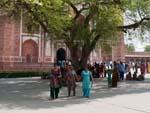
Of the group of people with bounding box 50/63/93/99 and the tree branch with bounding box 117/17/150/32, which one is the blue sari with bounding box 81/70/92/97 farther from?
the tree branch with bounding box 117/17/150/32

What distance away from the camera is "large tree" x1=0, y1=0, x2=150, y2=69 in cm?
2453

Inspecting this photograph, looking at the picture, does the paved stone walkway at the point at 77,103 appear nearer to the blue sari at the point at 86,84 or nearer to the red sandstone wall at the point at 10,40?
the blue sari at the point at 86,84

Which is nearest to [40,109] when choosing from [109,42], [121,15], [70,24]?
[70,24]

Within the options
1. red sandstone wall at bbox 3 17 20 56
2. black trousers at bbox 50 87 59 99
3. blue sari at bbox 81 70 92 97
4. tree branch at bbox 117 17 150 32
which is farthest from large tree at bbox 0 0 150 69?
red sandstone wall at bbox 3 17 20 56

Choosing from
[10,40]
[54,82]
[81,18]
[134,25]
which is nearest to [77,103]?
[54,82]

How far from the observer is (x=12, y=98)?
63.7 feet

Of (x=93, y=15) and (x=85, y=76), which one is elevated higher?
(x=93, y=15)

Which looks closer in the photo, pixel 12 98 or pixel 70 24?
pixel 12 98

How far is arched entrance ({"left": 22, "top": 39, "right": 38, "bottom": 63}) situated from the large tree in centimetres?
2036

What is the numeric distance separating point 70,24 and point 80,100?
9.98 meters

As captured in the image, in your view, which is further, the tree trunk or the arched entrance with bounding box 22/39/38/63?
the arched entrance with bounding box 22/39/38/63

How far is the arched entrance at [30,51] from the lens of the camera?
5162cm

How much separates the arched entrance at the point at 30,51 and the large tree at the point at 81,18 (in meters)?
20.4

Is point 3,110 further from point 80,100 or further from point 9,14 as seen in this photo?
point 9,14
